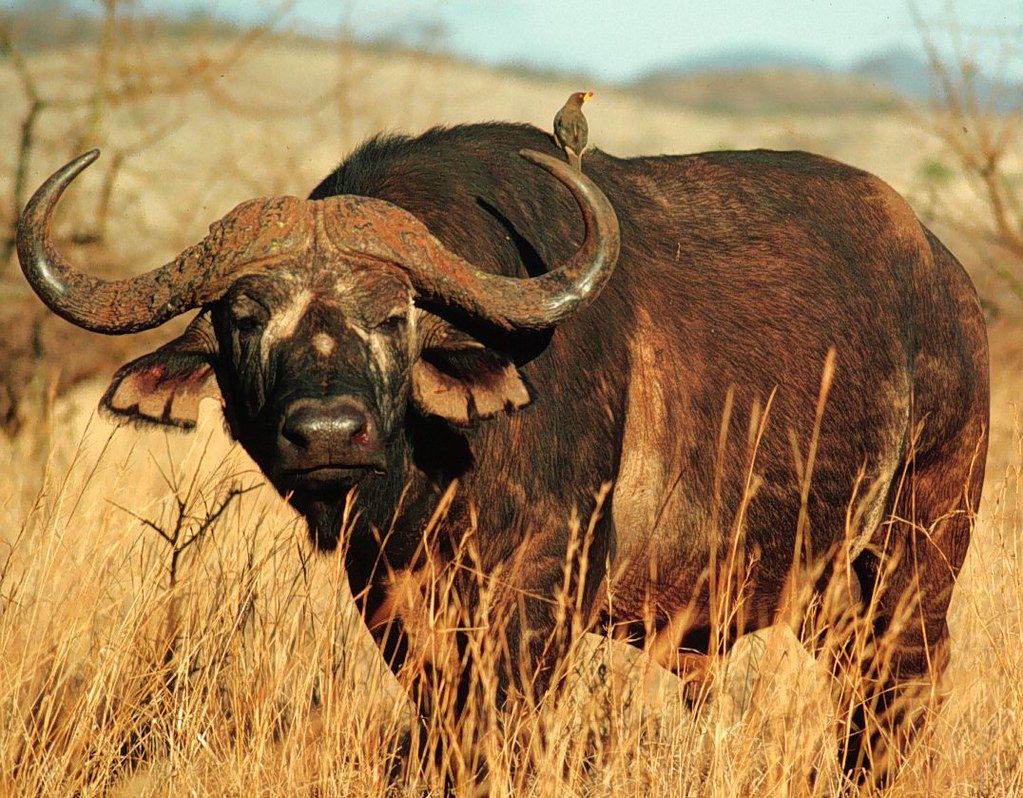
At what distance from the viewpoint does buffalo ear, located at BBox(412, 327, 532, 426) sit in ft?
12.0

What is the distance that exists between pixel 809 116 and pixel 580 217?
358ft

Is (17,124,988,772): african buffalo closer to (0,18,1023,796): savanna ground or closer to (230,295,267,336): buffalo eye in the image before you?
(230,295,267,336): buffalo eye

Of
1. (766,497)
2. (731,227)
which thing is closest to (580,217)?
(731,227)

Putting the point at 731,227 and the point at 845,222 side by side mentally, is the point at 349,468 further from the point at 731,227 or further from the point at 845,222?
the point at 845,222

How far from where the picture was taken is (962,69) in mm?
8328

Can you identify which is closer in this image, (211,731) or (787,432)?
(211,731)

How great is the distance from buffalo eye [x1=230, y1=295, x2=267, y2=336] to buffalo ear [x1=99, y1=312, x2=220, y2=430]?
0.91ft

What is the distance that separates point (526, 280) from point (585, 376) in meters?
0.43

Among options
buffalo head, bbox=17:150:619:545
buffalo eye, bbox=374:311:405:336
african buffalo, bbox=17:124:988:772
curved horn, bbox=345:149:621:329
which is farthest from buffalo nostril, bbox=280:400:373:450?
curved horn, bbox=345:149:621:329

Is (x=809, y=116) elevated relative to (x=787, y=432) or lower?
lower

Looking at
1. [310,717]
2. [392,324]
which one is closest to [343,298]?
[392,324]

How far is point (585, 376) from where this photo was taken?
397 centimetres

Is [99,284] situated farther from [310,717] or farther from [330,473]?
[310,717]

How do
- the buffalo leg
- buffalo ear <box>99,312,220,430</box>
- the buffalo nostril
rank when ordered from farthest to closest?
the buffalo leg → buffalo ear <box>99,312,220,430</box> → the buffalo nostril
